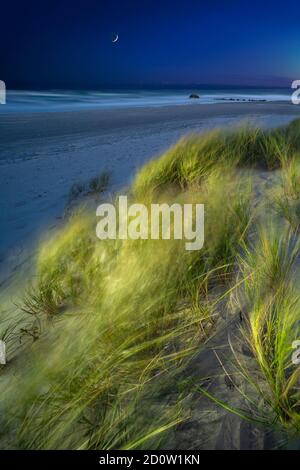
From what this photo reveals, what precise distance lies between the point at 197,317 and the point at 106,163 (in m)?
4.83

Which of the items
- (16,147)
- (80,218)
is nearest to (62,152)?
(16,147)

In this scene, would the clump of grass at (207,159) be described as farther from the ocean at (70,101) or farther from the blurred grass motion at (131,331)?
the ocean at (70,101)

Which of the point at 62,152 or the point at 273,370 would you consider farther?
the point at 62,152

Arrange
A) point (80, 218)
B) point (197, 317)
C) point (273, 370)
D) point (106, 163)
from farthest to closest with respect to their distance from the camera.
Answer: point (106, 163), point (80, 218), point (197, 317), point (273, 370)

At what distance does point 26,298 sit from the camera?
2012 millimetres

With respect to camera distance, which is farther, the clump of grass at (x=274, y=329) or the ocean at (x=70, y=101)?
the ocean at (x=70, y=101)

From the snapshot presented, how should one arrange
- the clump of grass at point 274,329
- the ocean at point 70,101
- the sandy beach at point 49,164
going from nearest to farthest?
the clump of grass at point 274,329 → the sandy beach at point 49,164 → the ocean at point 70,101

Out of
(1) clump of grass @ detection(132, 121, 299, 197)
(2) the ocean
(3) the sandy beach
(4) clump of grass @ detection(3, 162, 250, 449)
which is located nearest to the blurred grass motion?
(4) clump of grass @ detection(3, 162, 250, 449)

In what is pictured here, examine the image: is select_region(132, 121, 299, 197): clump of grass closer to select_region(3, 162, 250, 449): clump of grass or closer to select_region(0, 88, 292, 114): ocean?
select_region(3, 162, 250, 449): clump of grass

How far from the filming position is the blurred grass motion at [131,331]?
1229 millimetres

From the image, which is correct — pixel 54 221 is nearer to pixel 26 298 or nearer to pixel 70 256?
pixel 70 256

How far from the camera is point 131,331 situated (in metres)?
1.51

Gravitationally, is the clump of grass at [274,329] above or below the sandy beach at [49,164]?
below

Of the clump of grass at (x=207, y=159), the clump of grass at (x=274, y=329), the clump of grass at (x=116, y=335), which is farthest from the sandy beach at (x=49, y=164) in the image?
the clump of grass at (x=274, y=329)
